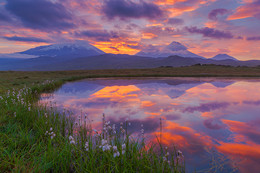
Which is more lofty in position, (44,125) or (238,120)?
(44,125)

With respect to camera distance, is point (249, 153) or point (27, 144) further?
point (249, 153)

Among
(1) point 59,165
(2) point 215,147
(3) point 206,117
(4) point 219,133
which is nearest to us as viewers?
Result: (1) point 59,165

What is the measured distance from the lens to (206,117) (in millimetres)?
11039

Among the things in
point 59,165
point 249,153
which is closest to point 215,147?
point 249,153

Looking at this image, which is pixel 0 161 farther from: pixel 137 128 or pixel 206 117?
pixel 206 117

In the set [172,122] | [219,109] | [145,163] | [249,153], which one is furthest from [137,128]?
[219,109]

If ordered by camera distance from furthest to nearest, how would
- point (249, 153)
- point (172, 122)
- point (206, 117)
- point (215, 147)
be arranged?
point (206, 117) < point (172, 122) < point (215, 147) < point (249, 153)

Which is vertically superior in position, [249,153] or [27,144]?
[27,144]

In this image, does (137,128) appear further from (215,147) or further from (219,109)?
(219,109)

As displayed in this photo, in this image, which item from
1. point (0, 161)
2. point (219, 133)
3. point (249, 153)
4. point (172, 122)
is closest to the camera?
point (0, 161)

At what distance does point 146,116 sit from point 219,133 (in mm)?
4405

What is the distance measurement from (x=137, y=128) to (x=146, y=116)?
250cm

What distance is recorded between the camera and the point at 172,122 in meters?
10.1

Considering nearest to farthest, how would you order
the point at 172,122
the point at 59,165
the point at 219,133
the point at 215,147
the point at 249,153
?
the point at 59,165, the point at 249,153, the point at 215,147, the point at 219,133, the point at 172,122
